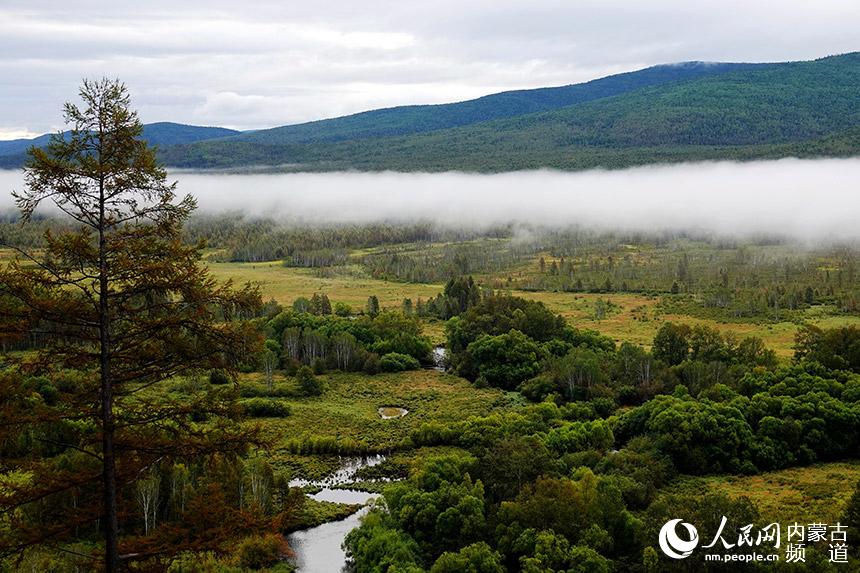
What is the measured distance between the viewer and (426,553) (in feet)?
108

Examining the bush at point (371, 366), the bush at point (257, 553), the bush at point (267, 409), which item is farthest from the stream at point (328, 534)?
the bush at point (371, 366)

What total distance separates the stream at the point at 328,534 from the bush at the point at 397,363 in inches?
1065

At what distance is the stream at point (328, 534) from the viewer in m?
34.5

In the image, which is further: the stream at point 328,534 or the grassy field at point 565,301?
the grassy field at point 565,301

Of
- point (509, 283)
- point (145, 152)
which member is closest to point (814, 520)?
point (145, 152)

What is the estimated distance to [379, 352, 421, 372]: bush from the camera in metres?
75.2

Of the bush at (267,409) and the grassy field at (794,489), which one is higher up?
the grassy field at (794,489)

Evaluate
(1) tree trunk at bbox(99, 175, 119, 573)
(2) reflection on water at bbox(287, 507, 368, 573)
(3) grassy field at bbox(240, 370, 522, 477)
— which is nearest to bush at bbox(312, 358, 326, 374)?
(3) grassy field at bbox(240, 370, 522, 477)

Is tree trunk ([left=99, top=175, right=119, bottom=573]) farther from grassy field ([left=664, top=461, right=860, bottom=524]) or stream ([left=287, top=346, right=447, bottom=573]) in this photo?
grassy field ([left=664, top=461, right=860, bottom=524])

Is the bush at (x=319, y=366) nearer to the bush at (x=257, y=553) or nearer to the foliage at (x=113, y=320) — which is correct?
the bush at (x=257, y=553)

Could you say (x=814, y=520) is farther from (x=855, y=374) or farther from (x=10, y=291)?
(x=10, y=291)

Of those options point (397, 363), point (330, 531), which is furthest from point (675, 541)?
point (397, 363)

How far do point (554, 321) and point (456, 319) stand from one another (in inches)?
488

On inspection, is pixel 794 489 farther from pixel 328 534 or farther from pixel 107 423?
pixel 107 423
